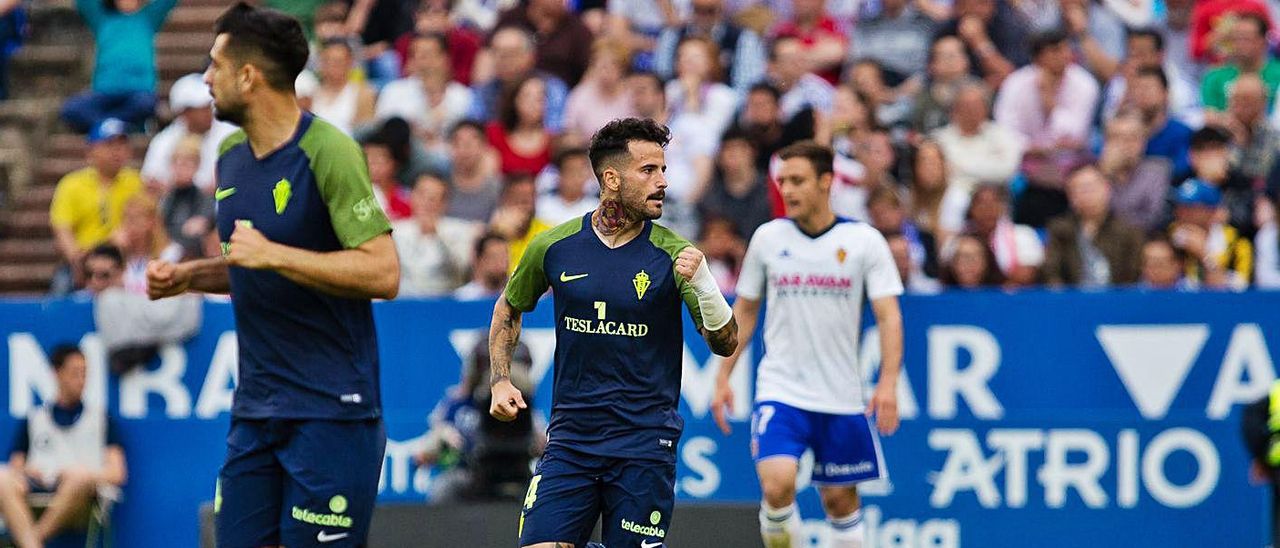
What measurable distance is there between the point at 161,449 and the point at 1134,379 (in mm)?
6289

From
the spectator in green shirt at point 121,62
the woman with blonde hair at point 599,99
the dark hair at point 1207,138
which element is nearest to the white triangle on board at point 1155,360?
the dark hair at point 1207,138

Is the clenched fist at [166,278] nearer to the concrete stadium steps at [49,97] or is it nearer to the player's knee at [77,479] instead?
the player's knee at [77,479]

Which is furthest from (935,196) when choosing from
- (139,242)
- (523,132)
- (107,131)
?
(107,131)

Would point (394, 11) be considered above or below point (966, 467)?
above

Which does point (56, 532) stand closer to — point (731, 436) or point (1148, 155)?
point (731, 436)

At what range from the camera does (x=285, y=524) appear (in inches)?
259

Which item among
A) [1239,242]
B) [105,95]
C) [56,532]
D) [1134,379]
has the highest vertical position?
[105,95]

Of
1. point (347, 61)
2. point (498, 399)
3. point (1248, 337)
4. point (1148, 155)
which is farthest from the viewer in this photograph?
point (347, 61)

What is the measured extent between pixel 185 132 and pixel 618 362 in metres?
8.91

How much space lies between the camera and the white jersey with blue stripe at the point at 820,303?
32.4ft

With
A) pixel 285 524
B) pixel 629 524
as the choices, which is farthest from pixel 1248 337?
pixel 285 524

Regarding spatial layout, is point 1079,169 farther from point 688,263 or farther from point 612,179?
point 688,263

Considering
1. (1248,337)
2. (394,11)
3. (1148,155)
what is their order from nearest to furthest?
(1248,337) < (1148,155) < (394,11)

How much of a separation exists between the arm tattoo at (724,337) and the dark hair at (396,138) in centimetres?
762
